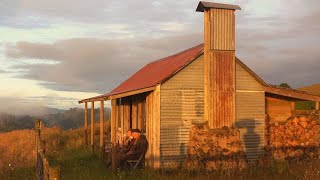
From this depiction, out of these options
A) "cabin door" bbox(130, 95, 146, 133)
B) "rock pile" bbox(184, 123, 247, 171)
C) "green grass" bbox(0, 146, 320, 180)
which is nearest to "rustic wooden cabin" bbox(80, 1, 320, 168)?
"rock pile" bbox(184, 123, 247, 171)

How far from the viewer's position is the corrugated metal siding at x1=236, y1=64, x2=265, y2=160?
15445 millimetres

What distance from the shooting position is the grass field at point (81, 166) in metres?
12.1

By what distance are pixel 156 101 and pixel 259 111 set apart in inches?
166

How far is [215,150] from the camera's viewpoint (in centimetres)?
1407

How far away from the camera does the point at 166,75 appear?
14.7 m

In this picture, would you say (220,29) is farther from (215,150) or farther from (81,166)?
(81,166)

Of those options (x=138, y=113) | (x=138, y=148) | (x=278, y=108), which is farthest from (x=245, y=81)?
(x=138, y=113)

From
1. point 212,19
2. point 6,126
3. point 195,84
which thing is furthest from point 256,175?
point 6,126

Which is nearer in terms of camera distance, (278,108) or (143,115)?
(278,108)

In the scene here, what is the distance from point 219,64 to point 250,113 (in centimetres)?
234

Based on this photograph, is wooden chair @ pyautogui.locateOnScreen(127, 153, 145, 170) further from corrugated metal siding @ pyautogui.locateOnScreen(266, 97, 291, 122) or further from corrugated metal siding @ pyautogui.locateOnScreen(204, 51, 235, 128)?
corrugated metal siding @ pyautogui.locateOnScreen(266, 97, 291, 122)

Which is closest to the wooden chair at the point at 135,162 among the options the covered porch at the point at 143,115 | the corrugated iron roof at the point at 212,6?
the covered porch at the point at 143,115

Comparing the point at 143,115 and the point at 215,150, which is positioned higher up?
the point at 143,115

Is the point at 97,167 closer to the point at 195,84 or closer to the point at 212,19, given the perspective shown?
the point at 195,84
